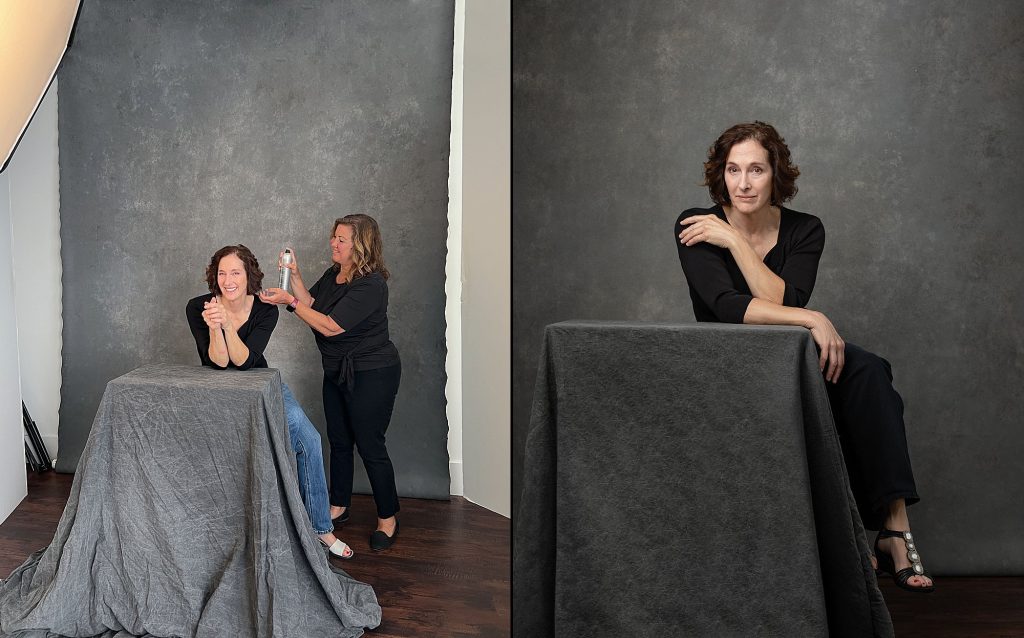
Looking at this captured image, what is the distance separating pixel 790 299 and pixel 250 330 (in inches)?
68.4

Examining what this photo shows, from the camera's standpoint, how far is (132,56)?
2.63 m

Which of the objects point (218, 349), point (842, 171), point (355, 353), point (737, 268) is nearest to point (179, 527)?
point (218, 349)

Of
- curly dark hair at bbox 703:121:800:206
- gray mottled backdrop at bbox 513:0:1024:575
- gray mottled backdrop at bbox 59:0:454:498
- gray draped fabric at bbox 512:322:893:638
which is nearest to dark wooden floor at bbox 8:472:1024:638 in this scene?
gray mottled backdrop at bbox 513:0:1024:575

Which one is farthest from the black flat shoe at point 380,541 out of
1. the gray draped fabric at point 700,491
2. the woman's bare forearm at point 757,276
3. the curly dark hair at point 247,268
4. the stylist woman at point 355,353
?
the woman's bare forearm at point 757,276

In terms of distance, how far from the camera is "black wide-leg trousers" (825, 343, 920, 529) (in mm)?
1664

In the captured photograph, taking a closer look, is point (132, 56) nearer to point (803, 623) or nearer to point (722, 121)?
point (722, 121)

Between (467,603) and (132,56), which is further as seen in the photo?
(132,56)

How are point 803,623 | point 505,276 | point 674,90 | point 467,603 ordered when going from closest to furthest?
point 803,623 < point 467,603 < point 674,90 < point 505,276

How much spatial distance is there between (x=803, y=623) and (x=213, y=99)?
2.50m

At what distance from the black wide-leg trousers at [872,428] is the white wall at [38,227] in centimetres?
271

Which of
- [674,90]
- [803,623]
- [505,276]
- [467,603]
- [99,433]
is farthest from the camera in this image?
[505,276]

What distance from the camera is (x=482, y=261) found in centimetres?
279

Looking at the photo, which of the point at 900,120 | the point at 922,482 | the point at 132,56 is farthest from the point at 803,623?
the point at 132,56

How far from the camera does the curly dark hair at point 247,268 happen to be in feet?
8.25
